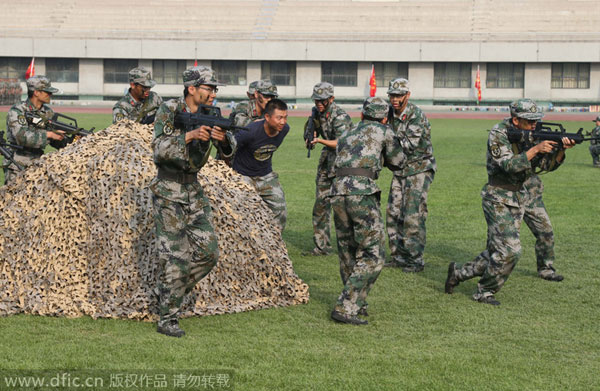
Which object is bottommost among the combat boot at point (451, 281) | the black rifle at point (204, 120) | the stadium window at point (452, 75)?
the combat boot at point (451, 281)

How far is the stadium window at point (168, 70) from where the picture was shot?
68562 mm

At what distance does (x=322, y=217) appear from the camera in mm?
12211

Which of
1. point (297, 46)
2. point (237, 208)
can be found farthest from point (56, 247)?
point (297, 46)

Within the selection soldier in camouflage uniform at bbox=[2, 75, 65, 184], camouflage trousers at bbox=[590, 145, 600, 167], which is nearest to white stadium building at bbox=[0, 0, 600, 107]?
camouflage trousers at bbox=[590, 145, 600, 167]

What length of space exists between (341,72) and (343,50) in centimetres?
224

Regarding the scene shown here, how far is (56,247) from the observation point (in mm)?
8875

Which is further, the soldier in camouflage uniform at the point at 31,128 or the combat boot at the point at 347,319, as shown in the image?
the soldier in camouflage uniform at the point at 31,128

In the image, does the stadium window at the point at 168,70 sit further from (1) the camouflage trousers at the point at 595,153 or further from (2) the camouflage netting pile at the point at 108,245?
(2) the camouflage netting pile at the point at 108,245

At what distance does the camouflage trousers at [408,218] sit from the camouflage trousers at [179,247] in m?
3.95

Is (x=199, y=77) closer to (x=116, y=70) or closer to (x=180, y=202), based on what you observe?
(x=180, y=202)

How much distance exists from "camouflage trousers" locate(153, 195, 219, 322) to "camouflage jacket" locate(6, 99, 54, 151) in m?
4.46

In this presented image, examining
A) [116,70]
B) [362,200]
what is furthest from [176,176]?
[116,70]

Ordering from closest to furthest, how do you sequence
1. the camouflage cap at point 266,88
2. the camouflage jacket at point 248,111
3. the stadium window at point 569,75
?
the camouflage cap at point 266,88 → the camouflage jacket at point 248,111 → the stadium window at point 569,75

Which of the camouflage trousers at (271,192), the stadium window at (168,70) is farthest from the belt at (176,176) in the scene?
the stadium window at (168,70)
